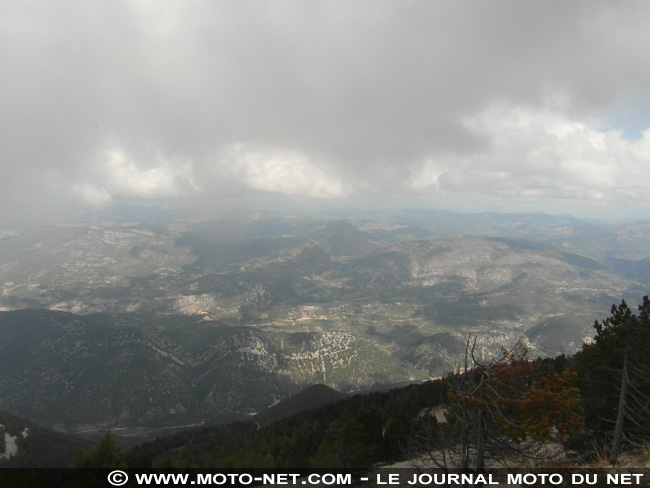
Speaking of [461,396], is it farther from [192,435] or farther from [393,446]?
[192,435]

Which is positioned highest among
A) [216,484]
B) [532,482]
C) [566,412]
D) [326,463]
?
[566,412]

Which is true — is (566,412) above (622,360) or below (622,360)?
above

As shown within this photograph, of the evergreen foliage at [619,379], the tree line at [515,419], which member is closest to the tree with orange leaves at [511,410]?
the tree line at [515,419]

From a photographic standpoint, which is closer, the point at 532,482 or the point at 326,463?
the point at 532,482

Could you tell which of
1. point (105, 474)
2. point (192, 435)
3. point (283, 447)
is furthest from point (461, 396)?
point (192, 435)
